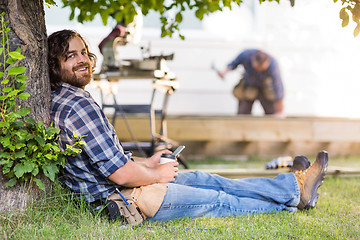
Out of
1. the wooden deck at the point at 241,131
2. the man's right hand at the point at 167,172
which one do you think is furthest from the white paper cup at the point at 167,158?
the wooden deck at the point at 241,131

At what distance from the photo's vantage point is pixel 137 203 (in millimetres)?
1926

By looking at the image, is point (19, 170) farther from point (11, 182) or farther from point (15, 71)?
point (15, 71)

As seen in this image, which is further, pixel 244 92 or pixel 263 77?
pixel 244 92

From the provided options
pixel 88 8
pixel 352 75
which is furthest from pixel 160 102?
pixel 88 8

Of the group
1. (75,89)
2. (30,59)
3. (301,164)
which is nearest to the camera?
(30,59)

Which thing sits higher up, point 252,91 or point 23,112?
point 23,112

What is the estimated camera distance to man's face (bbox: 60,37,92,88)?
201 centimetres

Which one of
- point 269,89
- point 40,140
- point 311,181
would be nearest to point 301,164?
point 311,181

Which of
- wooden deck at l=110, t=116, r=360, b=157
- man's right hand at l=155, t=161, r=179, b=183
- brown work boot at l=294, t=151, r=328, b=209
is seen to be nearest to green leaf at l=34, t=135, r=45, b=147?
man's right hand at l=155, t=161, r=179, b=183

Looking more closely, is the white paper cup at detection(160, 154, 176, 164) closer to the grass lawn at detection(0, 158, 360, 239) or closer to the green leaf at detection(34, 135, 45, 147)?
the grass lawn at detection(0, 158, 360, 239)

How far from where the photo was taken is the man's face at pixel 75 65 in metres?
2.01

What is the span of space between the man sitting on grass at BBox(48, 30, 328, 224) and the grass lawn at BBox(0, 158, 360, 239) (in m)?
0.07

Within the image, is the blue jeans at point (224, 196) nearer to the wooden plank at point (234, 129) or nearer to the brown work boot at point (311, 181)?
the brown work boot at point (311, 181)

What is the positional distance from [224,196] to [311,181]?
0.49 meters
